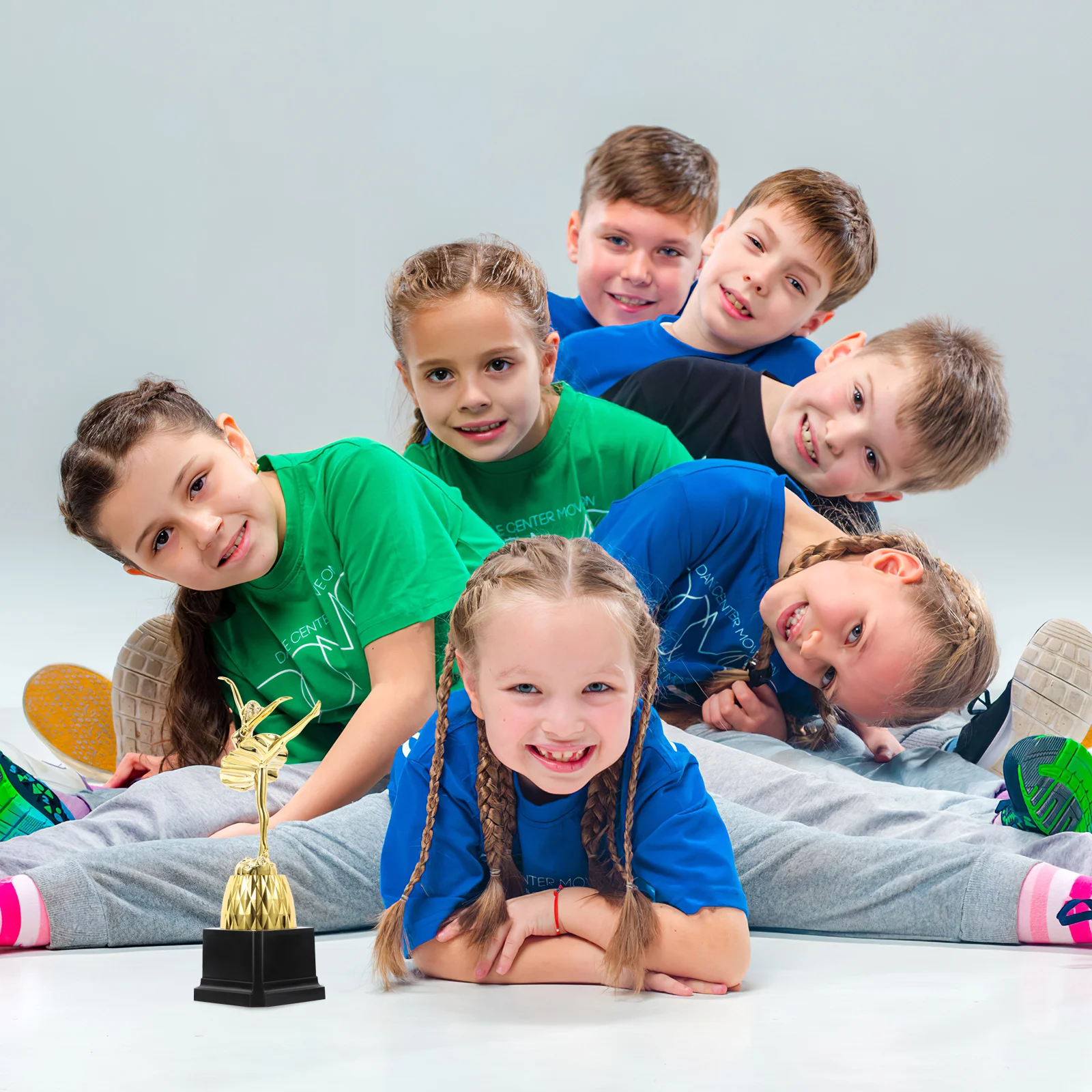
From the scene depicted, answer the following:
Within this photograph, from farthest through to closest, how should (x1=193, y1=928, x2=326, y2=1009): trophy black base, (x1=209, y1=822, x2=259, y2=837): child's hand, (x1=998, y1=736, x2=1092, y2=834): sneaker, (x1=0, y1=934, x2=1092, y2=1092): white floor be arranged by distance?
(x1=209, y1=822, x2=259, y2=837): child's hand
(x1=998, y1=736, x2=1092, y2=834): sneaker
(x1=193, y1=928, x2=326, y2=1009): trophy black base
(x1=0, y1=934, x2=1092, y2=1092): white floor

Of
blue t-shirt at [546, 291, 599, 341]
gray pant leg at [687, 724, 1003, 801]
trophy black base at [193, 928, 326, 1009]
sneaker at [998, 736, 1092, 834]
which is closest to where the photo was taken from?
trophy black base at [193, 928, 326, 1009]

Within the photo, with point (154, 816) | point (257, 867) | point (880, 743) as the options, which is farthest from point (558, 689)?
point (880, 743)

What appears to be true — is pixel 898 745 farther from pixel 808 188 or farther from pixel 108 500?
pixel 108 500

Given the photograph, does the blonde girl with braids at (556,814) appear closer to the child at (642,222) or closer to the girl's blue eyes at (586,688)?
the girl's blue eyes at (586,688)

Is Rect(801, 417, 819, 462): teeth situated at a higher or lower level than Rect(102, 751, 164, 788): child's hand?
higher

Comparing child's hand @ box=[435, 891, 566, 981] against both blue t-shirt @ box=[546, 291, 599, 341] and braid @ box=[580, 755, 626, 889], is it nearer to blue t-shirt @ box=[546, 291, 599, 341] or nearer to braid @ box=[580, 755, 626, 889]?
braid @ box=[580, 755, 626, 889]

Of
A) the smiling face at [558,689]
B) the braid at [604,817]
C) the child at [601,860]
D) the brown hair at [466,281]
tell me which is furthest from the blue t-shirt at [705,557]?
the smiling face at [558,689]

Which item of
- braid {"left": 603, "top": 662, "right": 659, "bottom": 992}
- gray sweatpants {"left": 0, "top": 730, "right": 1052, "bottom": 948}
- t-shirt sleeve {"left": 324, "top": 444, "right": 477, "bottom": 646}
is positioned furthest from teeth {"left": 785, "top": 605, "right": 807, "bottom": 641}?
braid {"left": 603, "top": 662, "right": 659, "bottom": 992}

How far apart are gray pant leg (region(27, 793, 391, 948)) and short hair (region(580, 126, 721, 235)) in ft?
8.38

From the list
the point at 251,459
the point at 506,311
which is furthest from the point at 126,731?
the point at 506,311

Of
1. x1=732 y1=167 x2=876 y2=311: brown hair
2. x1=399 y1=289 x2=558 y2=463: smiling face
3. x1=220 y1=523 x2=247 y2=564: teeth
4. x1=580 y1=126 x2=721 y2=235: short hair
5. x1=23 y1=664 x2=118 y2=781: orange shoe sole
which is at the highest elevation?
x1=580 y1=126 x2=721 y2=235: short hair

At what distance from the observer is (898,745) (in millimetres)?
3137

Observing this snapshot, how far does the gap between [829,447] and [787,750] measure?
834 millimetres

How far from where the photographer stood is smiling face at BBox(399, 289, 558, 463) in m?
2.96
